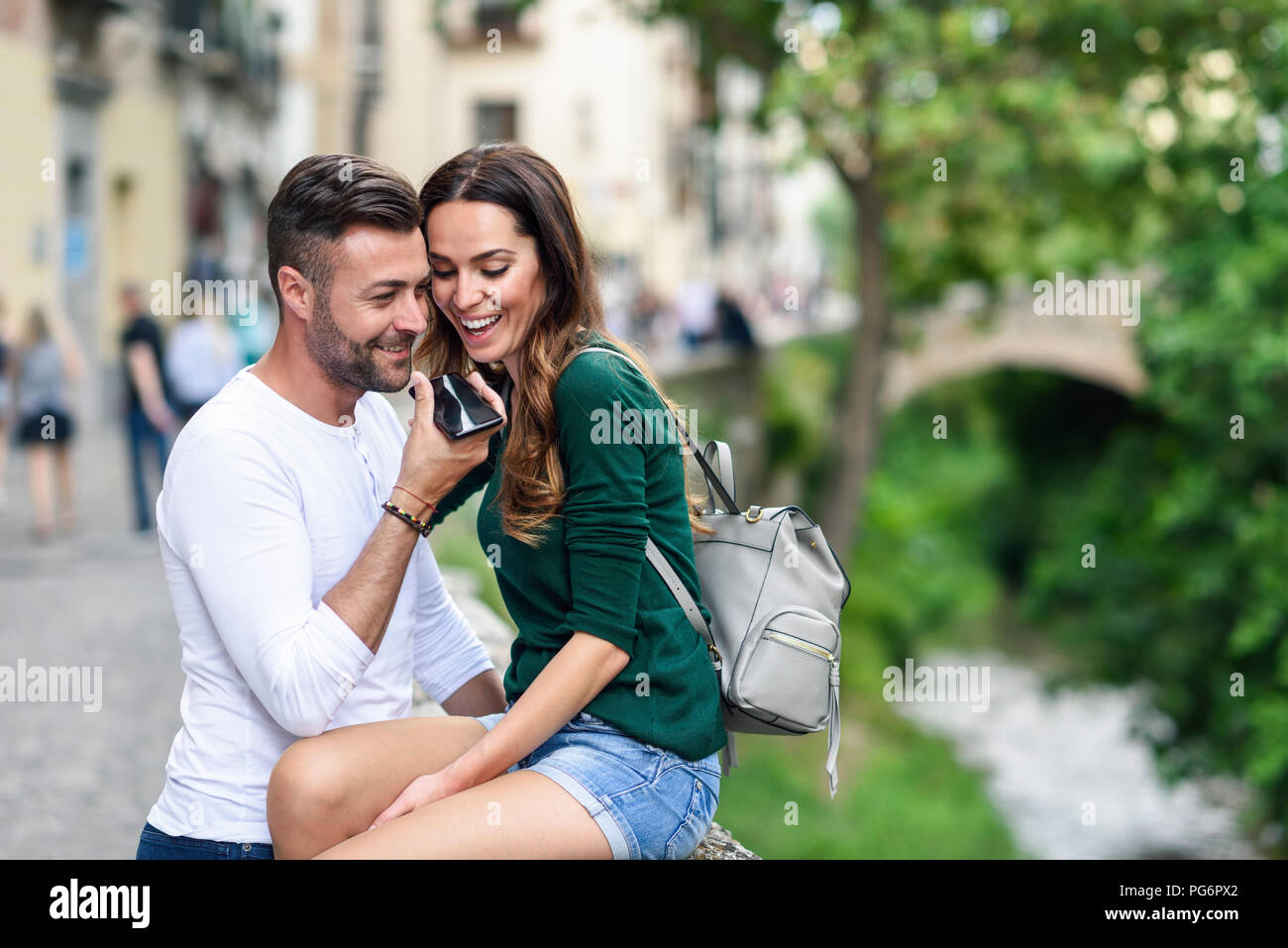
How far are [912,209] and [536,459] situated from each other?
581 inches

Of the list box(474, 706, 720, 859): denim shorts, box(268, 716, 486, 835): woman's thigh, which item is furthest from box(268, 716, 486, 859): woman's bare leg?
box(474, 706, 720, 859): denim shorts

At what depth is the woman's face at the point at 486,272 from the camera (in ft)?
7.37

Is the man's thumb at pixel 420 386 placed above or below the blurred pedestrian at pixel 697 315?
below

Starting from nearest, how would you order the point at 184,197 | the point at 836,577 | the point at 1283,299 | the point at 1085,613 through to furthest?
the point at 836,577, the point at 1283,299, the point at 1085,613, the point at 184,197

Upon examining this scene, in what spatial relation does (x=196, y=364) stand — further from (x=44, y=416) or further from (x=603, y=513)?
(x=603, y=513)

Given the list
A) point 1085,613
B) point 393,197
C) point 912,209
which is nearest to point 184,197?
point 912,209

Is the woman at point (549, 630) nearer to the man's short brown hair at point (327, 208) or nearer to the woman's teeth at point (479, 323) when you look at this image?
the woman's teeth at point (479, 323)

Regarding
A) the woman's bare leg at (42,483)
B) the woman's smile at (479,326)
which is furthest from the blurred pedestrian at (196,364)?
the woman's smile at (479,326)

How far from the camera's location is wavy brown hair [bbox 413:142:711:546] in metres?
2.17

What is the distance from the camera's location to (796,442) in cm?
2228

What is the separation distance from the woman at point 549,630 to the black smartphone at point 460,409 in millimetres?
61

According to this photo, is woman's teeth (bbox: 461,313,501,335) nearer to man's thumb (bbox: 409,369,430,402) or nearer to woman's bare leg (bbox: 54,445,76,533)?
man's thumb (bbox: 409,369,430,402)

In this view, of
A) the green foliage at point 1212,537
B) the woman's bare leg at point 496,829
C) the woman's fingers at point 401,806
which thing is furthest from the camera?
the green foliage at point 1212,537
